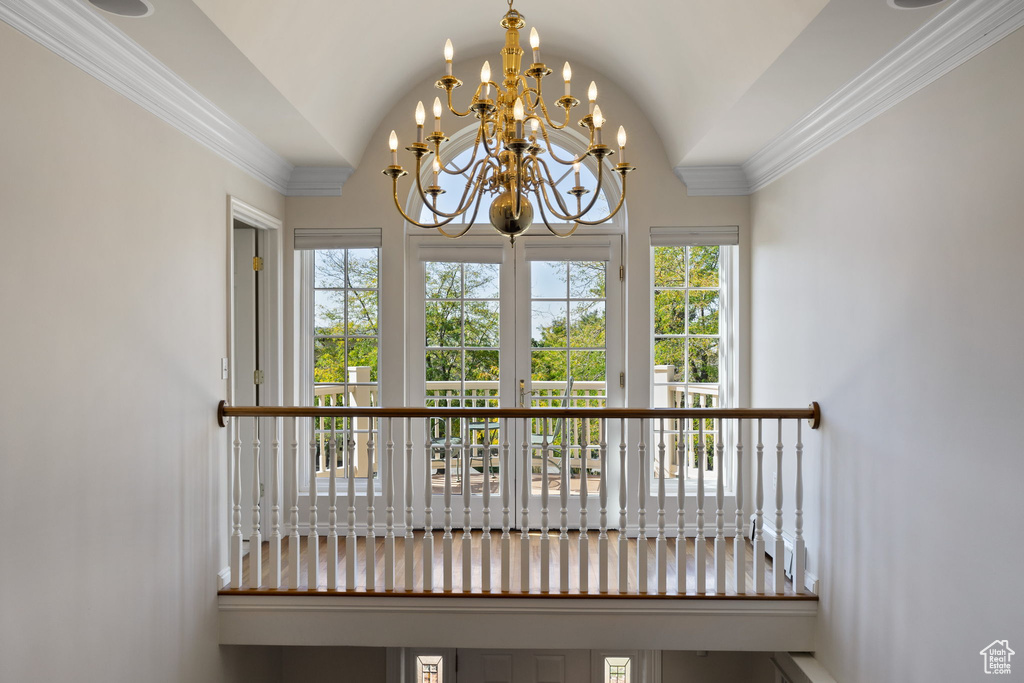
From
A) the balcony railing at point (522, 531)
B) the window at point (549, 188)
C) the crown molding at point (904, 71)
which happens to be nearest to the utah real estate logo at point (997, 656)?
the balcony railing at point (522, 531)

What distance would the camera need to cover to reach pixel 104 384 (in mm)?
2211

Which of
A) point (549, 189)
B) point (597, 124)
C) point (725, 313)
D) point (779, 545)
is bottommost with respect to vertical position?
point (779, 545)

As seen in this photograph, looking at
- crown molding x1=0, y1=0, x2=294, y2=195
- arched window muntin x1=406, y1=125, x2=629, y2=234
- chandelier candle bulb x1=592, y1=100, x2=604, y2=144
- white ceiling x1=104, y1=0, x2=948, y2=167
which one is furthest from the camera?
arched window muntin x1=406, y1=125, x2=629, y2=234

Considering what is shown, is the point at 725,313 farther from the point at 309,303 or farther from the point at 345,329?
the point at 309,303

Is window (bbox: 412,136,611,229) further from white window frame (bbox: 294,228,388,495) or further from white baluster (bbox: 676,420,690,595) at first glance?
white baluster (bbox: 676,420,690,595)

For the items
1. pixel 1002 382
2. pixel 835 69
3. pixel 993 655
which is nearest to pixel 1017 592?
pixel 993 655

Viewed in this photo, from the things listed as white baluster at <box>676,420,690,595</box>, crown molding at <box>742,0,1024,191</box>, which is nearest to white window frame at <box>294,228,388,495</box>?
white baluster at <box>676,420,690,595</box>

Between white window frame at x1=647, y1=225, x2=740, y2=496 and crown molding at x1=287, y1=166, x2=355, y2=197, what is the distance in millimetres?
1964

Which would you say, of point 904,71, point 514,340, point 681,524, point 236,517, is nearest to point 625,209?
point 514,340

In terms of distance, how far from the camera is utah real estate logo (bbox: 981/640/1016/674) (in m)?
1.83

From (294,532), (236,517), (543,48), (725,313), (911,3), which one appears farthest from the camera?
(725,313)

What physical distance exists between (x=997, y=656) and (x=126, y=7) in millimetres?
3242

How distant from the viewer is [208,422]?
117 inches

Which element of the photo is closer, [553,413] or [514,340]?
[553,413]
